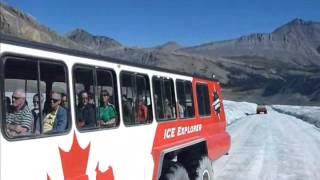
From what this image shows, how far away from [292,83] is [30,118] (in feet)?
630

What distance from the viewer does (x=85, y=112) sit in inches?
235

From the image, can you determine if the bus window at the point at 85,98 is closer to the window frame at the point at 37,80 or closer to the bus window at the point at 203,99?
the window frame at the point at 37,80

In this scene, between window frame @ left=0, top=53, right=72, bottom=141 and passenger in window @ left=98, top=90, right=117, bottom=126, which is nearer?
window frame @ left=0, top=53, right=72, bottom=141

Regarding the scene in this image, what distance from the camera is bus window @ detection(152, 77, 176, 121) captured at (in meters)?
8.27

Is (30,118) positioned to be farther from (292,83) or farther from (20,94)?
(292,83)

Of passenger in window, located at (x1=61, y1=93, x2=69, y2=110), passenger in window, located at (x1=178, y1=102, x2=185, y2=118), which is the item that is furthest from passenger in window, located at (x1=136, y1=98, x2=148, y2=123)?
passenger in window, located at (x1=61, y1=93, x2=69, y2=110)

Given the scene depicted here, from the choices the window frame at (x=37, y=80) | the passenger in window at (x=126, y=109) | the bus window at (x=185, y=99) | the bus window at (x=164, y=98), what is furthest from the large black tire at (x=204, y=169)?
the window frame at (x=37, y=80)

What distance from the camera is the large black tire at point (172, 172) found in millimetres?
8312

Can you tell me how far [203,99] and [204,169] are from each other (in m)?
1.59

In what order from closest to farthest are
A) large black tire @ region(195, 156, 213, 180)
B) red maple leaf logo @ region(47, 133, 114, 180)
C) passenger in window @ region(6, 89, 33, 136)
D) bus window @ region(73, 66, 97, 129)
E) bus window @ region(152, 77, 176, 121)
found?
passenger in window @ region(6, 89, 33, 136)
red maple leaf logo @ region(47, 133, 114, 180)
bus window @ region(73, 66, 97, 129)
bus window @ region(152, 77, 176, 121)
large black tire @ region(195, 156, 213, 180)

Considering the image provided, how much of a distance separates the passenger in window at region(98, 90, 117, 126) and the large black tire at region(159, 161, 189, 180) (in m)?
2.00

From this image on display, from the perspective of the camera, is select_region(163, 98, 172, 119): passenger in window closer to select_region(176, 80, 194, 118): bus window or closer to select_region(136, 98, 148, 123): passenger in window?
select_region(176, 80, 194, 118): bus window

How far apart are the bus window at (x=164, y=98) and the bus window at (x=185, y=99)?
318 mm

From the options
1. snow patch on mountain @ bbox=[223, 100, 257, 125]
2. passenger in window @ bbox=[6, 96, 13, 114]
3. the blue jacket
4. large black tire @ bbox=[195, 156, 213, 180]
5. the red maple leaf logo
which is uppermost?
snow patch on mountain @ bbox=[223, 100, 257, 125]
